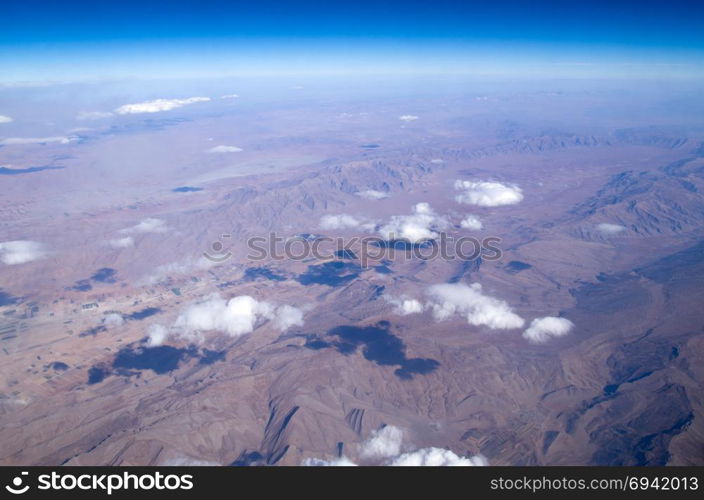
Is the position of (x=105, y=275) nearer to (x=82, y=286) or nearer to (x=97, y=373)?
(x=82, y=286)

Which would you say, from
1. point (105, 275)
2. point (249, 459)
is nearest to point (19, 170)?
point (105, 275)

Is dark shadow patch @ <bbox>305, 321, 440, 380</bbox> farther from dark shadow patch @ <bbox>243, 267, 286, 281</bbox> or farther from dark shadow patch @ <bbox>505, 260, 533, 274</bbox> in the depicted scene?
dark shadow patch @ <bbox>505, 260, 533, 274</bbox>

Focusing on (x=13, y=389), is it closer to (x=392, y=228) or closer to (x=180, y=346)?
(x=180, y=346)

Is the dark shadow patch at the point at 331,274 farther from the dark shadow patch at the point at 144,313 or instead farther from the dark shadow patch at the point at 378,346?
the dark shadow patch at the point at 144,313

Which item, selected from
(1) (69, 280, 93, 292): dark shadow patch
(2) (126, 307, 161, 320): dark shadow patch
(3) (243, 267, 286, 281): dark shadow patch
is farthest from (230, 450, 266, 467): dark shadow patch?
(1) (69, 280, 93, 292): dark shadow patch

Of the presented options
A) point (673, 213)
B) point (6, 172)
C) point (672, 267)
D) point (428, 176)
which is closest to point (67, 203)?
point (6, 172)

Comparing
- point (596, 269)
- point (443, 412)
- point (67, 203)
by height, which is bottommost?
point (443, 412)
